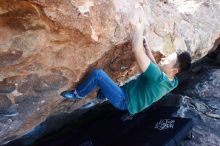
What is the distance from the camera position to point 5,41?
2986 mm

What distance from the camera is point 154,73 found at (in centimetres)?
350

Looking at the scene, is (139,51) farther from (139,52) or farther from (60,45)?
(60,45)

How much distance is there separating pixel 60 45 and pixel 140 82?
108cm

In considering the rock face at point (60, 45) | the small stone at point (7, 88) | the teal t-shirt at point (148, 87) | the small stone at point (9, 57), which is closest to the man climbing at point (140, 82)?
the teal t-shirt at point (148, 87)

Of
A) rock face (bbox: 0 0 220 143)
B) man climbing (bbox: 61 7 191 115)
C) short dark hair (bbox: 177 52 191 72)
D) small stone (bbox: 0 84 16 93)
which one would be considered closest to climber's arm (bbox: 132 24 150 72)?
man climbing (bbox: 61 7 191 115)

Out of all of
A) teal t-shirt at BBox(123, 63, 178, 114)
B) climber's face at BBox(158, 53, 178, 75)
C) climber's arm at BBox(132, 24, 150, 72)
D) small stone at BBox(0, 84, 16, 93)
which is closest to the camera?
small stone at BBox(0, 84, 16, 93)

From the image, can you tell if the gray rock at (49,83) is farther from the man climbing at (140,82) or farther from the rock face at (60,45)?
the man climbing at (140,82)

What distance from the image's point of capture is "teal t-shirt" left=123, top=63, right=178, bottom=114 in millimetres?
3535

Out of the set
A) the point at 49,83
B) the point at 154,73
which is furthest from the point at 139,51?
the point at 49,83

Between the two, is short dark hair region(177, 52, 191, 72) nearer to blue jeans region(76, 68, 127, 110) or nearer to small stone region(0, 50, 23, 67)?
blue jeans region(76, 68, 127, 110)

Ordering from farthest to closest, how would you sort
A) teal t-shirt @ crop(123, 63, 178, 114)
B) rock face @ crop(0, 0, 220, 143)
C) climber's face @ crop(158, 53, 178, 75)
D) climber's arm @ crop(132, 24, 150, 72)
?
climber's face @ crop(158, 53, 178, 75), teal t-shirt @ crop(123, 63, 178, 114), climber's arm @ crop(132, 24, 150, 72), rock face @ crop(0, 0, 220, 143)

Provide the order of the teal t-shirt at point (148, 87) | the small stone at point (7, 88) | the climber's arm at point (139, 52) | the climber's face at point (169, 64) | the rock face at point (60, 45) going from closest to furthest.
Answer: the rock face at point (60, 45) < the small stone at point (7, 88) < the climber's arm at point (139, 52) < the teal t-shirt at point (148, 87) < the climber's face at point (169, 64)

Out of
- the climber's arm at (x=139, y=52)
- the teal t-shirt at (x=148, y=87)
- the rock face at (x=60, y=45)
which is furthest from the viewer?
the teal t-shirt at (x=148, y=87)

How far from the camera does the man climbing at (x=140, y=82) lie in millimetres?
3492
